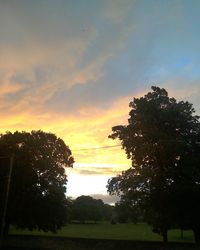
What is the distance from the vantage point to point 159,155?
36531mm

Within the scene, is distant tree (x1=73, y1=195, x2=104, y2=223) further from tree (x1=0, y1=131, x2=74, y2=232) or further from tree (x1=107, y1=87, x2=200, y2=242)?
tree (x1=107, y1=87, x2=200, y2=242)

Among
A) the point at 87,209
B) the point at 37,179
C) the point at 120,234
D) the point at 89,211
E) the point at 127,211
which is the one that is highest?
the point at 87,209

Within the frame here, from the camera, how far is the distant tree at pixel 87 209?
144375 mm

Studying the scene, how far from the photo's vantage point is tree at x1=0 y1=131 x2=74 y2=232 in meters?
41.8

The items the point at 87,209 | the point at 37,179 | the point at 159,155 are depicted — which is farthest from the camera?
the point at 87,209

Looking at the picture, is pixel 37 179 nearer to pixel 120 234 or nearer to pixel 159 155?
pixel 159 155

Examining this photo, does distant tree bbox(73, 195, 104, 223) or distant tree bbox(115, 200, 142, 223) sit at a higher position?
distant tree bbox(73, 195, 104, 223)

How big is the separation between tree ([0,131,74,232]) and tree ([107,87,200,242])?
8.05m

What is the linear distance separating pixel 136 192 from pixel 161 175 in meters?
2.81

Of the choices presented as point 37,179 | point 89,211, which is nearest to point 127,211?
point 37,179

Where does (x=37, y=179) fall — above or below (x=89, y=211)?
below

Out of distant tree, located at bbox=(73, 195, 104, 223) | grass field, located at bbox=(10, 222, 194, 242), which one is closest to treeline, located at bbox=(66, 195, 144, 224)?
distant tree, located at bbox=(73, 195, 104, 223)

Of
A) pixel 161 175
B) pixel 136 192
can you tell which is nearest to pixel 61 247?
pixel 136 192

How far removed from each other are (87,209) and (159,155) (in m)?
115
